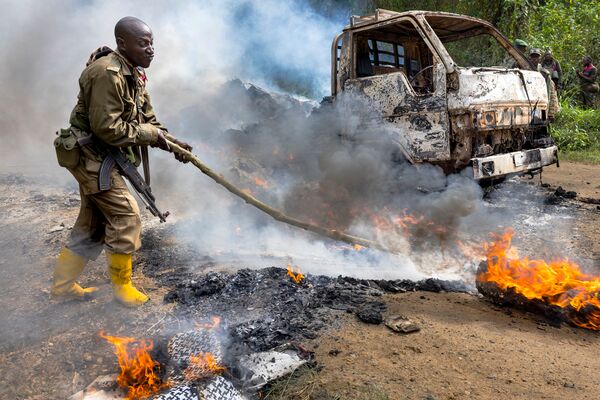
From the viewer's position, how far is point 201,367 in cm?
265

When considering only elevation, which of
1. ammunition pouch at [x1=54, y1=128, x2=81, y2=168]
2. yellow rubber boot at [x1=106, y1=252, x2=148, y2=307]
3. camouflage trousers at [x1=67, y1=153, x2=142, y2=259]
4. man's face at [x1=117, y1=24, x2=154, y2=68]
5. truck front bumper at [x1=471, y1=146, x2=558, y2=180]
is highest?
man's face at [x1=117, y1=24, x2=154, y2=68]

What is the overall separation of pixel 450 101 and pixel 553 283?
2.18 m

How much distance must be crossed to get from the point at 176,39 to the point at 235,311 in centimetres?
867

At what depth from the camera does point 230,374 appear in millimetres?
2629

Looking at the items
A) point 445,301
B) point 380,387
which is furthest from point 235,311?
point 445,301

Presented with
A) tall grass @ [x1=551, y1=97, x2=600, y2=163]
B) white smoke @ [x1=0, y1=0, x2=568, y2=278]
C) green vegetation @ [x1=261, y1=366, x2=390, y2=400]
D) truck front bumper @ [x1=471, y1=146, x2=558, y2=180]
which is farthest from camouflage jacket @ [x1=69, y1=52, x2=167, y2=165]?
tall grass @ [x1=551, y1=97, x2=600, y2=163]

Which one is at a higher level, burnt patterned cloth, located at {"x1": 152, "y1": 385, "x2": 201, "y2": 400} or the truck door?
the truck door

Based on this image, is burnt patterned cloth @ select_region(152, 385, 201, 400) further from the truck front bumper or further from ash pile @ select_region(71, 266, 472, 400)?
the truck front bumper

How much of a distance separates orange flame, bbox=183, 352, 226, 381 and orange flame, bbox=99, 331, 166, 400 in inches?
6.4

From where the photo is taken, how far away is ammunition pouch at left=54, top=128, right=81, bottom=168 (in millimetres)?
3168

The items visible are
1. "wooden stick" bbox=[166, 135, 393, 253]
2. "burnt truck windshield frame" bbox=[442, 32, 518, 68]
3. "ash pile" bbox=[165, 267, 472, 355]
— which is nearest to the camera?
"ash pile" bbox=[165, 267, 472, 355]

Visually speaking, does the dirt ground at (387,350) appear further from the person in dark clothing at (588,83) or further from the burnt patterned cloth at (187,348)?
the person in dark clothing at (588,83)

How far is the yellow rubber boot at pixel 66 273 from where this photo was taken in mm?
3492

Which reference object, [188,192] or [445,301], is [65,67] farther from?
[445,301]
